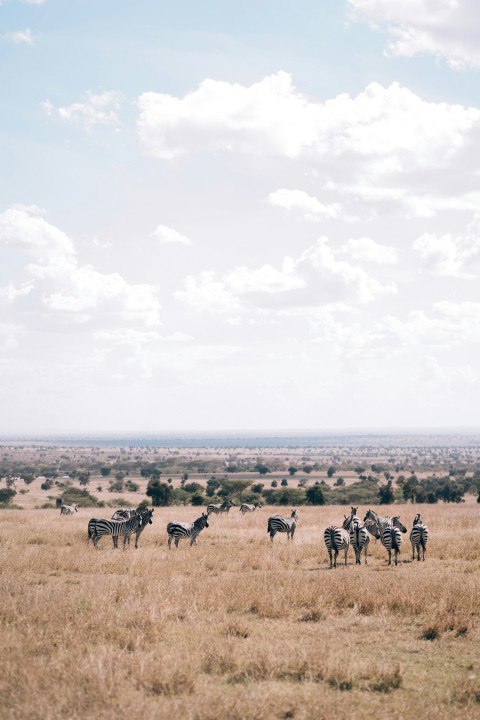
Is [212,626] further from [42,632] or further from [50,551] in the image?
[50,551]

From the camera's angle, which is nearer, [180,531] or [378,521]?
[180,531]

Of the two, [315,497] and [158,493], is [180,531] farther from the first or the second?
[315,497]


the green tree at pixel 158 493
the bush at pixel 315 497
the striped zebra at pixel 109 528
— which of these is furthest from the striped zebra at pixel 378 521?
the bush at pixel 315 497

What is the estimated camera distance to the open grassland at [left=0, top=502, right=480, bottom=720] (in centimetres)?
821

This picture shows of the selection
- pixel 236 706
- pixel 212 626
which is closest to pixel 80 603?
pixel 212 626

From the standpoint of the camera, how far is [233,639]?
10.9 metres

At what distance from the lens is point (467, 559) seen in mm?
21984

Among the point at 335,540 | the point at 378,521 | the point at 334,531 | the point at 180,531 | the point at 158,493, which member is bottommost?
the point at 158,493

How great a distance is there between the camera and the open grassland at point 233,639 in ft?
26.9

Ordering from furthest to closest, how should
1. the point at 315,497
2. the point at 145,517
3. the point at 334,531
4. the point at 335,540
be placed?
the point at 315,497 → the point at 145,517 → the point at 334,531 → the point at 335,540

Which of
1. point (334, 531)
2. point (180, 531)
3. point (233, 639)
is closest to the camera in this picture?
point (233, 639)

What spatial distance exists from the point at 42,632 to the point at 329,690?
16.9ft

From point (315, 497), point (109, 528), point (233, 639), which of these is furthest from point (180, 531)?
point (315, 497)

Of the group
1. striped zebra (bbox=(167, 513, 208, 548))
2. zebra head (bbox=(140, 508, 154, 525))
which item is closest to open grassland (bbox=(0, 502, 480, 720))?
striped zebra (bbox=(167, 513, 208, 548))
